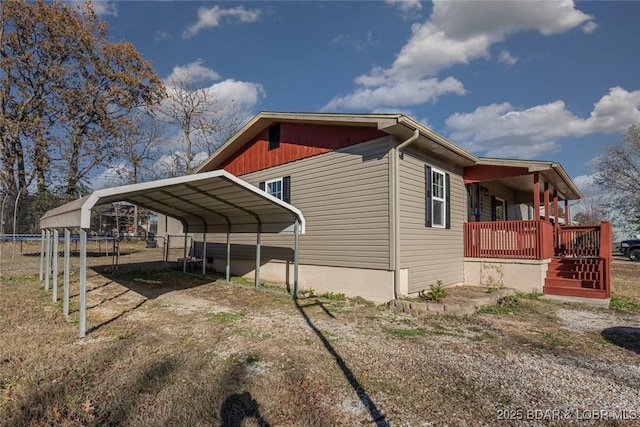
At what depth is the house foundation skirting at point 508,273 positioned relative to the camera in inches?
334

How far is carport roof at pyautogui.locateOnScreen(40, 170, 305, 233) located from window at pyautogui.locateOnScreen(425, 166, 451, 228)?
2971mm

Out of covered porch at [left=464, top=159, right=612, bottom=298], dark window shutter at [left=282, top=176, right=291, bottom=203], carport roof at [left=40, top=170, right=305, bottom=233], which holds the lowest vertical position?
covered porch at [left=464, top=159, right=612, bottom=298]

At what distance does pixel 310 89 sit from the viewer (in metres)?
17.8

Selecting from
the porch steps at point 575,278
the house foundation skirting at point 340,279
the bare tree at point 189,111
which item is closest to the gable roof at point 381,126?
the house foundation skirting at point 340,279

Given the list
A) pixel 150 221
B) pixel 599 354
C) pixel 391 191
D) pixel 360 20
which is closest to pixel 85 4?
pixel 150 221

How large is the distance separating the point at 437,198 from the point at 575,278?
151 inches

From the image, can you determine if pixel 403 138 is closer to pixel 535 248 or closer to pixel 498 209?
pixel 535 248

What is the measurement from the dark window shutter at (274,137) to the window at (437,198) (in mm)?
4206

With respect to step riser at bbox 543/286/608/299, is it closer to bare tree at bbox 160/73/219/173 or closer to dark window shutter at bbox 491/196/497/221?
dark window shutter at bbox 491/196/497/221

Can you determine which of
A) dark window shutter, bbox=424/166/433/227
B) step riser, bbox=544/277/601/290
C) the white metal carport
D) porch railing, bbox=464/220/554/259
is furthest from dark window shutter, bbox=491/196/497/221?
the white metal carport

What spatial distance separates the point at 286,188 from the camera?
9.70m

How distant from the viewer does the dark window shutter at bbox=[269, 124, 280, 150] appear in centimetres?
999

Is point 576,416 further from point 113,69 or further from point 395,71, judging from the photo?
point 113,69

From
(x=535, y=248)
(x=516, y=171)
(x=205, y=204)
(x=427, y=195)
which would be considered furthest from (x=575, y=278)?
(x=205, y=204)
